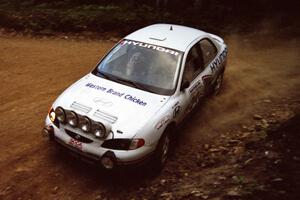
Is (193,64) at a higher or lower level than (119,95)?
higher

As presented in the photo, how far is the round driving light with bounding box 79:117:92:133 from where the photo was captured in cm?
590

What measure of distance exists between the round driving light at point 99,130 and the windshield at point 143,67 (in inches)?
48.1

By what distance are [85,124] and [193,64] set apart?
2555 mm

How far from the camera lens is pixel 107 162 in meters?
5.86

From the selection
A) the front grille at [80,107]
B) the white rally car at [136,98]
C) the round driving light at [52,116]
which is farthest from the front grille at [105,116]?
the round driving light at [52,116]

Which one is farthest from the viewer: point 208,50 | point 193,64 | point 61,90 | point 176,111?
point 61,90

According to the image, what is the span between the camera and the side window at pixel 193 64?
727 cm

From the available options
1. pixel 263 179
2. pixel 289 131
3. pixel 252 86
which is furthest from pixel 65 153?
pixel 252 86

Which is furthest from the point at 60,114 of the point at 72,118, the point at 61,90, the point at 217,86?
the point at 217,86

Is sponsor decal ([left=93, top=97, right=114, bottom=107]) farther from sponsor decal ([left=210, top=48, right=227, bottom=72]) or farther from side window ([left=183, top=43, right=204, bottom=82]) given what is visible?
sponsor decal ([left=210, top=48, right=227, bottom=72])

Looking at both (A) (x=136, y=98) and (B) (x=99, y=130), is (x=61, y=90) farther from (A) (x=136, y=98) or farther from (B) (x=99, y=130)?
(B) (x=99, y=130)

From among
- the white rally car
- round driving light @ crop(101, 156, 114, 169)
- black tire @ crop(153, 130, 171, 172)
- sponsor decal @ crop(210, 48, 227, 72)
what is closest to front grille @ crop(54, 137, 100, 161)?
the white rally car

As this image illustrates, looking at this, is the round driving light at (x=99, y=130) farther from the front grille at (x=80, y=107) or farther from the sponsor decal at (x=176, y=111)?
the sponsor decal at (x=176, y=111)

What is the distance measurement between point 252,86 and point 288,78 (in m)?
1.26
